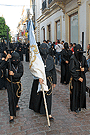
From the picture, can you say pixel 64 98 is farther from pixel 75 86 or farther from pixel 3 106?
pixel 3 106

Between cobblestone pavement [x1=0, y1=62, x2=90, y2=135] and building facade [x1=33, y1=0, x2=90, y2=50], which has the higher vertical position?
building facade [x1=33, y1=0, x2=90, y2=50]

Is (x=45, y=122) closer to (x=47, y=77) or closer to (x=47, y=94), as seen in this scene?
(x=47, y=94)

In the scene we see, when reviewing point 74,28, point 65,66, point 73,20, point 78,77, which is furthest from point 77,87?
point 73,20

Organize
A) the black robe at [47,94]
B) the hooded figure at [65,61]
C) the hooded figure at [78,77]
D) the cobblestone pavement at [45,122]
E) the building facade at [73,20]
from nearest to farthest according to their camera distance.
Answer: the cobblestone pavement at [45,122] → the black robe at [47,94] → the hooded figure at [78,77] → the hooded figure at [65,61] → the building facade at [73,20]

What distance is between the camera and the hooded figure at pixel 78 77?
Result: 5093mm

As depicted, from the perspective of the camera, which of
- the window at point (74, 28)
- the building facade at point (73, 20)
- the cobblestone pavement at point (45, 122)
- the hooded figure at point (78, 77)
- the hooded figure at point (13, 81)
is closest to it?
the cobblestone pavement at point (45, 122)

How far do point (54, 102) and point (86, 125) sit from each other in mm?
1891

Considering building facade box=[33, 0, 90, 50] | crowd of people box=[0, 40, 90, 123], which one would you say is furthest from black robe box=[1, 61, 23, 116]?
building facade box=[33, 0, 90, 50]

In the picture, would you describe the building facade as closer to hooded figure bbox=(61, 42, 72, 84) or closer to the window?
the window

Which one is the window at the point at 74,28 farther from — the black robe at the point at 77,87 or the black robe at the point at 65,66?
the black robe at the point at 77,87

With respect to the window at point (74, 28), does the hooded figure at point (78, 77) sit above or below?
below

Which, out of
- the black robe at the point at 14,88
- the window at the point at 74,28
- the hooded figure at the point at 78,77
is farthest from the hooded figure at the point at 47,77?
the window at the point at 74,28

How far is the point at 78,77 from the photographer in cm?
509

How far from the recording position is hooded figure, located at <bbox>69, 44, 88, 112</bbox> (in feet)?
16.7
